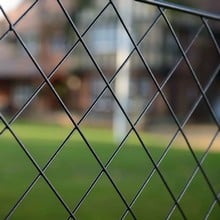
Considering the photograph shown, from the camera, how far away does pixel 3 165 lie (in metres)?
7.48

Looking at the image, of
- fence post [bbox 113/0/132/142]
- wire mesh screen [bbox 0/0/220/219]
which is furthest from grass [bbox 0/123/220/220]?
fence post [bbox 113/0/132/142]

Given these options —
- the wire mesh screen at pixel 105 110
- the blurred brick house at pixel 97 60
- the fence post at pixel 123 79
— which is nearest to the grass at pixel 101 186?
the wire mesh screen at pixel 105 110

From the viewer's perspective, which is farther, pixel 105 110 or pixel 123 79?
pixel 105 110

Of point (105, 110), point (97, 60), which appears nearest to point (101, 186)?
point (97, 60)

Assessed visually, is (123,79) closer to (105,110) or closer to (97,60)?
(97,60)

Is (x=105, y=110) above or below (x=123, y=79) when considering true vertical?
above

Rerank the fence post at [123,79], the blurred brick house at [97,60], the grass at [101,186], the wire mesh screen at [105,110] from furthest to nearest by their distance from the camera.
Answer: the blurred brick house at [97,60]
the fence post at [123,79]
the wire mesh screen at [105,110]
the grass at [101,186]

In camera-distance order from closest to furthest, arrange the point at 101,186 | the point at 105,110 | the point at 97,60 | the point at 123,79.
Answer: the point at 101,186
the point at 123,79
the point at 97,60
the point at 105,110

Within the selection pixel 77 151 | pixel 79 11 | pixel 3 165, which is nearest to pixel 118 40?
pixel 79 11

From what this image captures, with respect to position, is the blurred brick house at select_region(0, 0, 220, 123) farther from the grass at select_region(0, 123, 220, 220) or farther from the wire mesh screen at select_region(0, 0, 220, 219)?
the grass at select_region(0, 123, 220, 220)

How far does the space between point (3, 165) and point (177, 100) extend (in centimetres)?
1400

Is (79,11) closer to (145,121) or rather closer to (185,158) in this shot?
(145,121)

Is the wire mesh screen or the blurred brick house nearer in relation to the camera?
the wire mesh screen

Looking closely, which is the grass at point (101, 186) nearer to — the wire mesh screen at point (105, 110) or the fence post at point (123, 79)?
the wire mesh screen at point (105, 110)
